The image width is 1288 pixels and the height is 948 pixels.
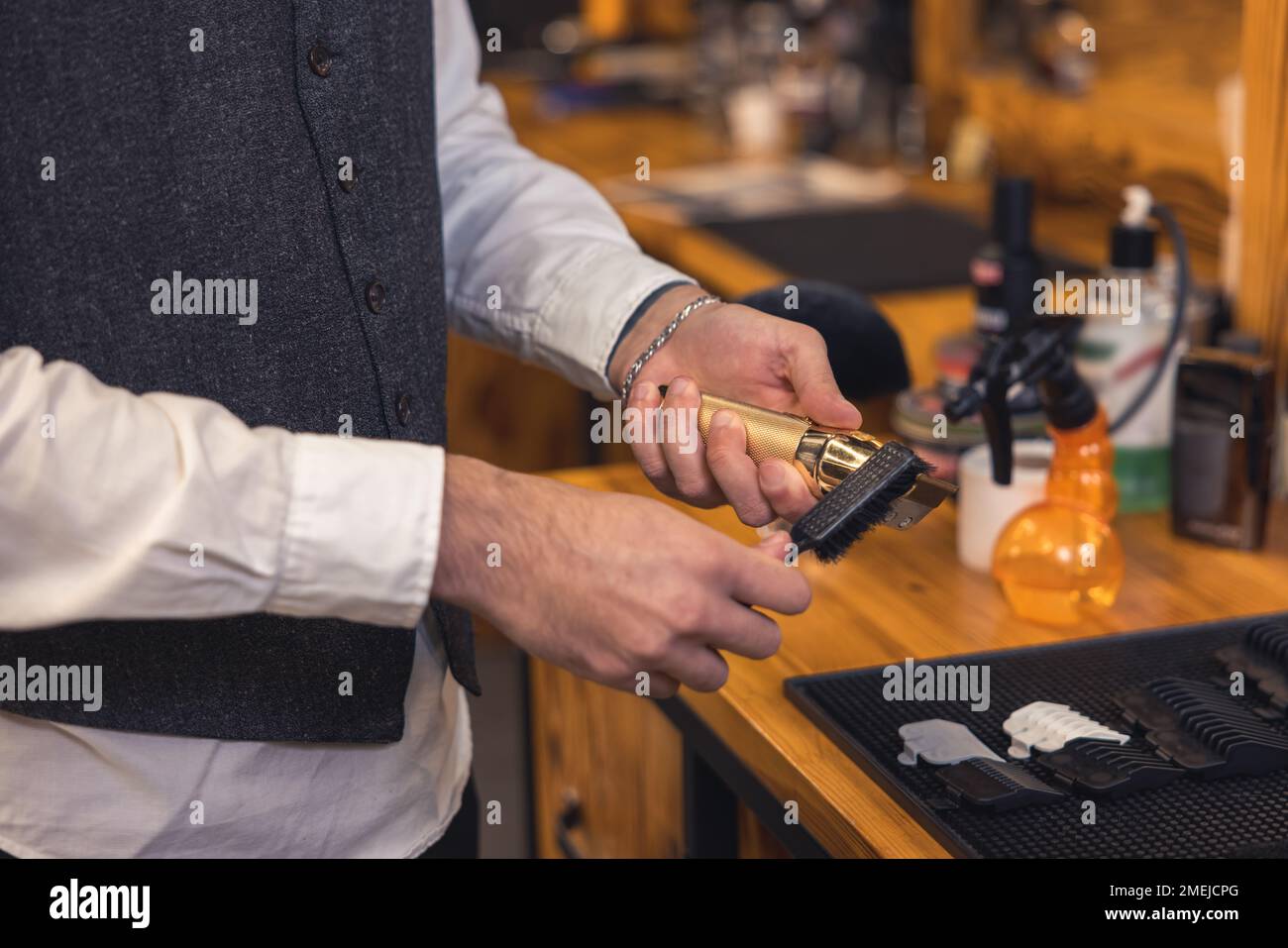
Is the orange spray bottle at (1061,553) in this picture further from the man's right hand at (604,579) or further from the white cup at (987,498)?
the man's right hand at (604,579)

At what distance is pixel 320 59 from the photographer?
0.92 meters

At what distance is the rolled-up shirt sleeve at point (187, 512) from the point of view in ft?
2.29

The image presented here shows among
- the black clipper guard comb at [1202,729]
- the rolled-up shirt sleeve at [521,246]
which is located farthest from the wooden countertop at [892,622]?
the rolled-up shirt sleeve at [521,246]

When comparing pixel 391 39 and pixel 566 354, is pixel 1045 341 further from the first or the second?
pixel 391 39

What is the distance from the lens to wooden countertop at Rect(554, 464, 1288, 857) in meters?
0.94

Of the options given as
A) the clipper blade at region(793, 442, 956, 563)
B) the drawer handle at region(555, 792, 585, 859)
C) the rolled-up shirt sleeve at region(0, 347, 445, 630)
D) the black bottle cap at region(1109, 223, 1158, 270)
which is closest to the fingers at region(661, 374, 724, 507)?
the clipper blade at region(793, 442, 956, 563)

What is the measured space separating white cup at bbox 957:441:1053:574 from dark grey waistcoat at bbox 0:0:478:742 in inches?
19.7

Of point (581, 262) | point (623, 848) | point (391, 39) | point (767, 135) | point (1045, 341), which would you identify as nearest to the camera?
point (391, 39)

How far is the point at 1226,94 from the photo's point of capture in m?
1.56

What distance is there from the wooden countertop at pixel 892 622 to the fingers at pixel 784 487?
0.19 m

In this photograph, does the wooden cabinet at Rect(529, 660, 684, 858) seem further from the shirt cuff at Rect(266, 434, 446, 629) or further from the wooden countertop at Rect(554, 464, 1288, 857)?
the shirt cuff at Rect(266, 434, 446, 629)

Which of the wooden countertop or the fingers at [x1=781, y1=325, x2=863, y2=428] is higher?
the fingers at [x1=781, y1=325, x2=863, y2=428]
